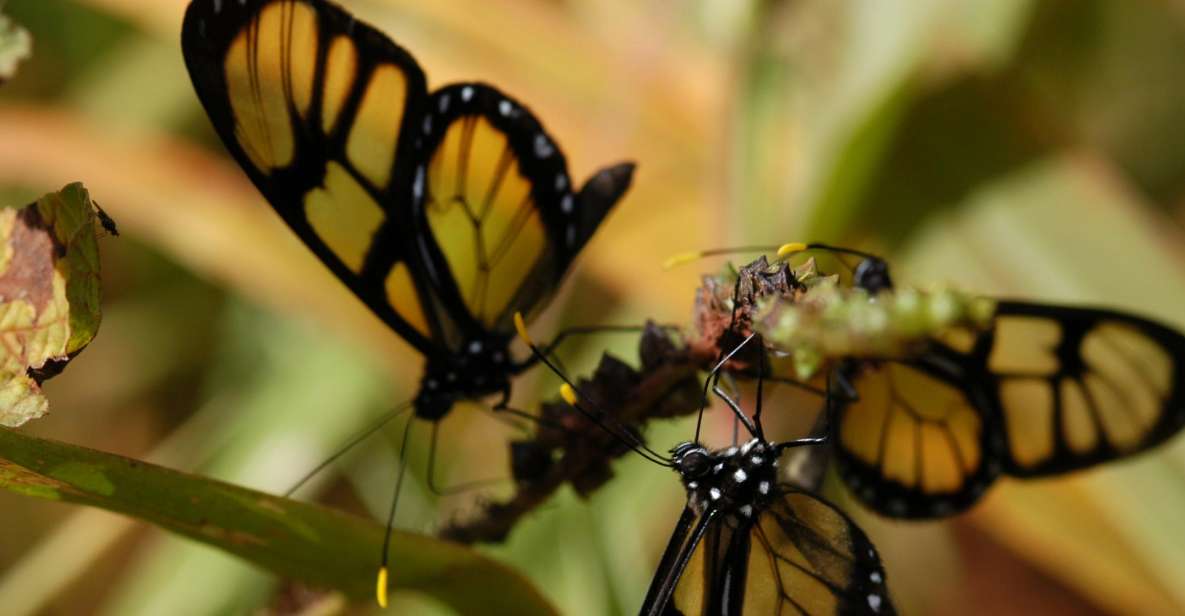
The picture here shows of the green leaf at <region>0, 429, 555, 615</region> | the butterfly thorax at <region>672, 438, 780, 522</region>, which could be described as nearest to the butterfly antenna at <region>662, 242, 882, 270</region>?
the butterfly thorax at <region>672, 438, 780, 522</region>

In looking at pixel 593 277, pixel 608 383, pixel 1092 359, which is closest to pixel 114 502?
pixel 608 383

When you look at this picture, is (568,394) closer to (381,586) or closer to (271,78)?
(381,586)

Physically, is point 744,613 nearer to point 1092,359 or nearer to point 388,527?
point 388,527

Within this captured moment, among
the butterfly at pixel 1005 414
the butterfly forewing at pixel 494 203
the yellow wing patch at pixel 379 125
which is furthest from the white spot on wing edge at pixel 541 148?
the butterfly at pixel 1005 414

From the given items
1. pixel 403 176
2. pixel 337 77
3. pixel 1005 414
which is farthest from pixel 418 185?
pixel 1005 414

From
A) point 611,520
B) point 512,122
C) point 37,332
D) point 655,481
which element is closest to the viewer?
point 37,332

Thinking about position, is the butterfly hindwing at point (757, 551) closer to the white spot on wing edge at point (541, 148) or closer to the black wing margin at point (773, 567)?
the black wing margin at point (773, 567)
